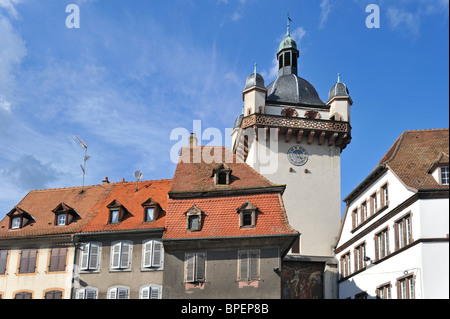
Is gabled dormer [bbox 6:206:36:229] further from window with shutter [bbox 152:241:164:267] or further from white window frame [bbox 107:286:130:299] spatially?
window with shutter [bbox 152:241:164:267]

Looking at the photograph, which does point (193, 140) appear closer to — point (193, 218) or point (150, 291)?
point (193, 218)

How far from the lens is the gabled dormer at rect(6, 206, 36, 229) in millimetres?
41375

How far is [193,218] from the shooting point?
36906mm

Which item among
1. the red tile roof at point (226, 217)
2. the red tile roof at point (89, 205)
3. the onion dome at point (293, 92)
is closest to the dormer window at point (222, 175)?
the red tile roof at point (226, 217)

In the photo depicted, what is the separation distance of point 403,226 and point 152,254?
558 inches

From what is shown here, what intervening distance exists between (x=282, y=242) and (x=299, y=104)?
19.3 m

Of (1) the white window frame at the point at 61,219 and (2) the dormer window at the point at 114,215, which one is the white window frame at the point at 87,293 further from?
(1) the white window frame at the point at 61,219

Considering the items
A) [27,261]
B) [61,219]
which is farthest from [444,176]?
[27,261]

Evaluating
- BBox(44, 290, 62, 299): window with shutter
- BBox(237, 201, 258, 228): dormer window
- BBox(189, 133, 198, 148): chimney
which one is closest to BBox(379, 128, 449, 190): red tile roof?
BBox(237, 201, 258, 228): dormer window

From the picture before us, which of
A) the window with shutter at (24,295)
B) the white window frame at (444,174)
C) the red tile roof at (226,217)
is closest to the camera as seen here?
the white window frame at (444,174)

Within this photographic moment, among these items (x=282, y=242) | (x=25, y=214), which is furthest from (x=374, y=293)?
(x=25, y=214)

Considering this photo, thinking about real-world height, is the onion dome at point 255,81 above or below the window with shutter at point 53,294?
above

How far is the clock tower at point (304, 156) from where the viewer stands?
46.3 meters

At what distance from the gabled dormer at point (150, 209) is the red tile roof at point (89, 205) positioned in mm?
318
